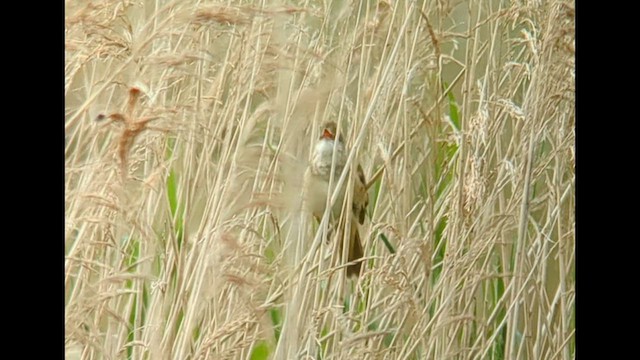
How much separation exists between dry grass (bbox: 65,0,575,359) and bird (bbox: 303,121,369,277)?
3 cm

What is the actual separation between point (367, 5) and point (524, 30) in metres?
0.55

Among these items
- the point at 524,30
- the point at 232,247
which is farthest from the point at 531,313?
the point at 232,247

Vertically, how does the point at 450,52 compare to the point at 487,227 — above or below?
above

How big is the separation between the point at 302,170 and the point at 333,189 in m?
0.09

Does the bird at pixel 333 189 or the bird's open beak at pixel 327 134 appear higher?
the bird's open beak at pixel 327 134

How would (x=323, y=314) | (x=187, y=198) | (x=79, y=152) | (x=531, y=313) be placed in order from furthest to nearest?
(x=531, y=313), (x=323, y=314), (x=187, y=198), (x=79, y=152)

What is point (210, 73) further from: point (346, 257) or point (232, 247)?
point (346, 257)

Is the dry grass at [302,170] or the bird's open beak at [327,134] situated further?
the bird's open beak at [327,134]

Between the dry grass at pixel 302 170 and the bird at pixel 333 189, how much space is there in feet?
0.09

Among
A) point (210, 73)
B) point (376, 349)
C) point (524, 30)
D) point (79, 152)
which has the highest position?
point (524, 30)

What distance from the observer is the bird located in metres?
2.41

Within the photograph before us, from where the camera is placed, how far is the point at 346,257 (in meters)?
2.47

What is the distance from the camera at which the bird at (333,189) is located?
2.41 m

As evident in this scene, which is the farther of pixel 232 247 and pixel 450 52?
pixel 450 52
